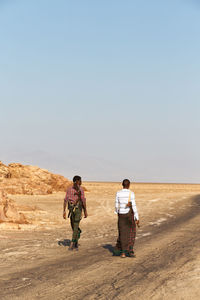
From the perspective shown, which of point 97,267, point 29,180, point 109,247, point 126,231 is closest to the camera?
point 97,267

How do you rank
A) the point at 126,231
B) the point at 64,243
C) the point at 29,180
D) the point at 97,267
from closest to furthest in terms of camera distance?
the point at 97,267, the point at 126,231, the point at 64,243, the point at 29,180

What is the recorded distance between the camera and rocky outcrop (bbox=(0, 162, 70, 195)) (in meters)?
37.4

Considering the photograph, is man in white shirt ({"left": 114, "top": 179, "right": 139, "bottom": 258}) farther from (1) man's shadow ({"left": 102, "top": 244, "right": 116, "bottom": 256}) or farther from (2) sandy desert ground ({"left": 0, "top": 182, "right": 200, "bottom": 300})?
(1) man's shadow ({"left": 102, "top": 244, "right": 116, "bottom": 256})

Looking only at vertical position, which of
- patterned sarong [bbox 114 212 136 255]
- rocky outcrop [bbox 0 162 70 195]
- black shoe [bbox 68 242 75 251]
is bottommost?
black shoe [bbox 68 242 75 251]

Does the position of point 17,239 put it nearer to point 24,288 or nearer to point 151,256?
point 151,256

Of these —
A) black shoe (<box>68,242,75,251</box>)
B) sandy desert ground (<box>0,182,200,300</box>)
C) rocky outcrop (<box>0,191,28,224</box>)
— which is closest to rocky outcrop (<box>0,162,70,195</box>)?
rocky outcrop (<box>0,191,28,224</box>)

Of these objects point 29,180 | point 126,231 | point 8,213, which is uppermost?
point 29,180

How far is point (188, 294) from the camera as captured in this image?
657 cm

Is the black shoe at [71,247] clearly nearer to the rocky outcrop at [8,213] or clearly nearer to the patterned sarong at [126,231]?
the patterned sarong at [126,231]

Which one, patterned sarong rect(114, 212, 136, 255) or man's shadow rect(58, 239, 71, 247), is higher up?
patterned sarong rect(114, 212, 136, 255)

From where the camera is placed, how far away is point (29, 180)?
130 feet

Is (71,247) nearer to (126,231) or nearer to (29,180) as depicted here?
(126,231)

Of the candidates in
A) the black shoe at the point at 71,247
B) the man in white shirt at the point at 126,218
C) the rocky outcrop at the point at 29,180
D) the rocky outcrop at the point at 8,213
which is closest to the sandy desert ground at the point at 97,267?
the black shoe at the point at 71,247

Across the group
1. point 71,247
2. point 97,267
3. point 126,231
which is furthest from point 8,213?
point 97,267
